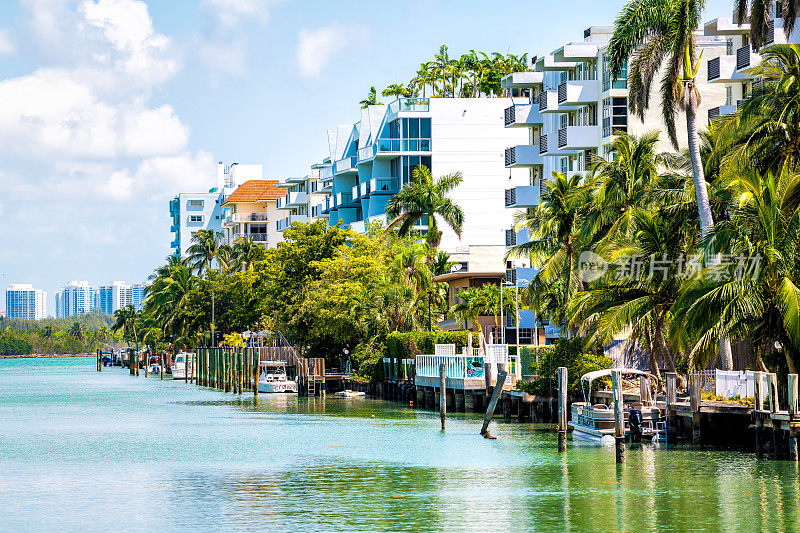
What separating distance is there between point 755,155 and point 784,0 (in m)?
6.75

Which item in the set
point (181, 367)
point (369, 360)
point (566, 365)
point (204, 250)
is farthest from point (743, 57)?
point (204, 250)

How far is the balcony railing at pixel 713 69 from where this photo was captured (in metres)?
67.9

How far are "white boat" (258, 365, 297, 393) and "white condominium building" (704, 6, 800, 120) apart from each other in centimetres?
4019

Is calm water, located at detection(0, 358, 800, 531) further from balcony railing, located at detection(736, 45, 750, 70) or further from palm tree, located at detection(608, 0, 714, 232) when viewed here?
balcony railing, located at detection(736, 45, 750, 70)

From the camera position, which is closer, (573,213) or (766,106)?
(766,106)

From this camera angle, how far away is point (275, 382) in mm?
95750

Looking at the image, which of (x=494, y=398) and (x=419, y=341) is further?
(x=419, y=341)

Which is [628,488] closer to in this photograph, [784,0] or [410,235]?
[784,0]

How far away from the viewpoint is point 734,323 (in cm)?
4034

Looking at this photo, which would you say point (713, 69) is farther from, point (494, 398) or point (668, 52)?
point (494, 398)

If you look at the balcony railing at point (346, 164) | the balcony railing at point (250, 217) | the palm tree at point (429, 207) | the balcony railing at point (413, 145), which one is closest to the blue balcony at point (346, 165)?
the balcony railing at point (346, 164)

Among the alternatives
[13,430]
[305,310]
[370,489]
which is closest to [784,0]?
[370,489]

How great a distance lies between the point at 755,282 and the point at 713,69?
31.2m

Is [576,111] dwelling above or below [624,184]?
above
